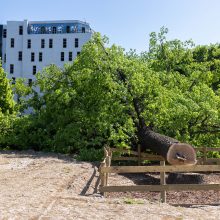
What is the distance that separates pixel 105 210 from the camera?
8203mm

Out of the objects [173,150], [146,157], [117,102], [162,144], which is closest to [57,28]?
[117,102]

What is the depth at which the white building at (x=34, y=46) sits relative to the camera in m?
71.1

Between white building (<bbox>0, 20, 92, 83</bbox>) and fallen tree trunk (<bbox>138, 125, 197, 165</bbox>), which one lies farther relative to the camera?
white building (<bbox>0, 20, 92, 83</bbox>)

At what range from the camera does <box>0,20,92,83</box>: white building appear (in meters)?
71.1

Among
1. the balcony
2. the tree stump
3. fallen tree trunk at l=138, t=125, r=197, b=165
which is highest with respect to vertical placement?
the balcony

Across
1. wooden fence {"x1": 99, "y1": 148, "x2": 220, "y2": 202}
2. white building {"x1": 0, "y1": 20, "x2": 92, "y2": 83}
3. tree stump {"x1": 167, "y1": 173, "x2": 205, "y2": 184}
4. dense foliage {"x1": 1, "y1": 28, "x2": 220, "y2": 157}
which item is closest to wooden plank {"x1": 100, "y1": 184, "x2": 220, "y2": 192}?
wooden fence {"x1": 99, "y1": 148, "x2": 220, "y2": 202}

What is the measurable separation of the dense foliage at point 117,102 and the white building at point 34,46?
1847 inches

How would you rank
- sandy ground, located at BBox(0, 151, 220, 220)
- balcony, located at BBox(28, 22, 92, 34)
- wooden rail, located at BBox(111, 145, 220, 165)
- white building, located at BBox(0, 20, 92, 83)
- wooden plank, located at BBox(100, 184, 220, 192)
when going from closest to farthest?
sandy ground, located at BBox(0, 151, 220, 220)
wooden plank, located at BBox(100, 184, 220, 192)
wooden rail, located at BBox(111, 145, 220, 165)
white building, located at BBox(0, 20, 92, 83)
balcony, located at BBox(28, 22, 92, 34)

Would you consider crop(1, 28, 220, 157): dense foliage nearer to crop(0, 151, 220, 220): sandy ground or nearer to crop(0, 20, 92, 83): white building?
crop(0, 151, 220, 220): sandy ground

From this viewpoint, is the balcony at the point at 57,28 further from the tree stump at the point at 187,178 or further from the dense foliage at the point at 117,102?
the tree stump at the point at 187,178

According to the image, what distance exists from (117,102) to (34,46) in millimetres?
54887

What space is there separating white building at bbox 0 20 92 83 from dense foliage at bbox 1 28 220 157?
4692 cm

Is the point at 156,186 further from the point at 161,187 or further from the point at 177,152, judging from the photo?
the point at 177,152

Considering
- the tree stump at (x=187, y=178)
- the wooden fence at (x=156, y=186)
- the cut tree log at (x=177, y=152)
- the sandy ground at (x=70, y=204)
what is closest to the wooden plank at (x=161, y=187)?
the wooden fence at (x=156, y=186)
